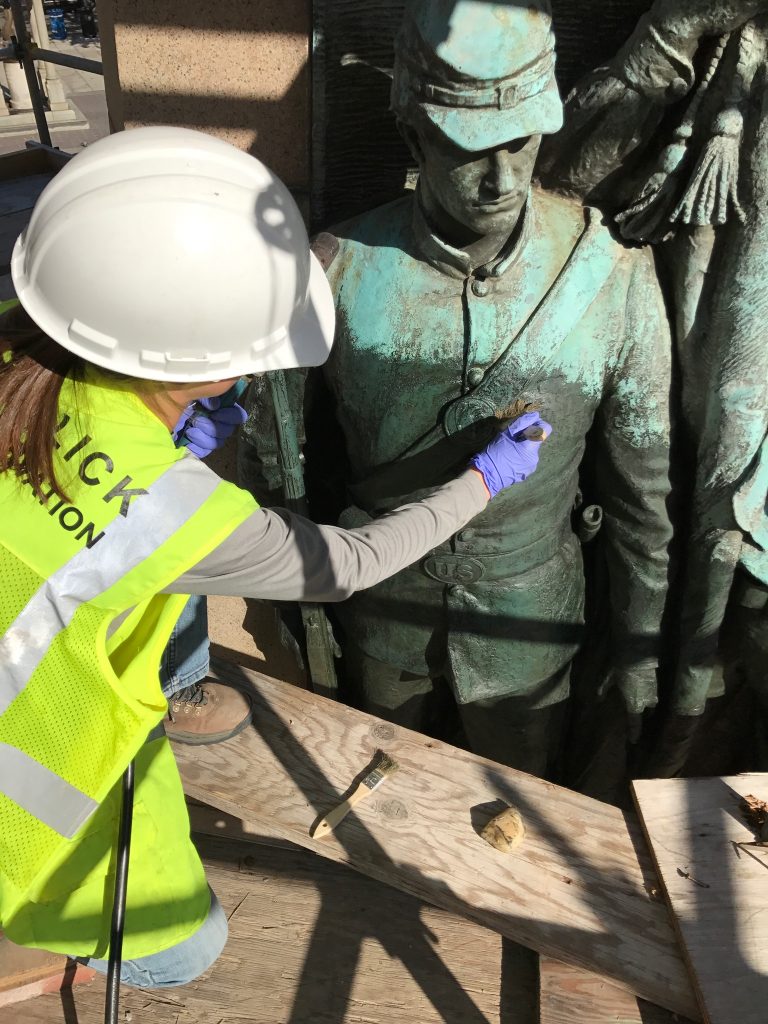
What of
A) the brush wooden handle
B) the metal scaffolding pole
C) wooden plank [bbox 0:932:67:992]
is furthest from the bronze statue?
the metal scaffolding pole

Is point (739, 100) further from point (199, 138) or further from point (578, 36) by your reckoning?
point (199, 138)

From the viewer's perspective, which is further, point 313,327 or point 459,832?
point 459,832

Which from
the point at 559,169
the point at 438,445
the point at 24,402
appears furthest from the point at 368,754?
the point at 559,169

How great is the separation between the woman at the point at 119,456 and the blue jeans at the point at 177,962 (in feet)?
1.32

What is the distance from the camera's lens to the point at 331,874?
112 inches

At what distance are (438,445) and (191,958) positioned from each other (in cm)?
143

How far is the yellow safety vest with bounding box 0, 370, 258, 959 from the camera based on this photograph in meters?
1.43

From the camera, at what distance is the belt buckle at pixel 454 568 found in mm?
2354

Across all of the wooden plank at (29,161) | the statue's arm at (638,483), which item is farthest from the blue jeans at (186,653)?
the wooden plank at (29,161)

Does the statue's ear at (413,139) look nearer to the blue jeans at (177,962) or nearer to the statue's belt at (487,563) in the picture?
the statue's belt at (487,563)

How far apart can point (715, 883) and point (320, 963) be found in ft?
4.01

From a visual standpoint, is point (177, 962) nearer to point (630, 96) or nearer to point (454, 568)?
point (454, 568)

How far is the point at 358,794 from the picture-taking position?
7.82 ft

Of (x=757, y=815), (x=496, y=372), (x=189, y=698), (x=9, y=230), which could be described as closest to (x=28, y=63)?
(x=9, y=230)
